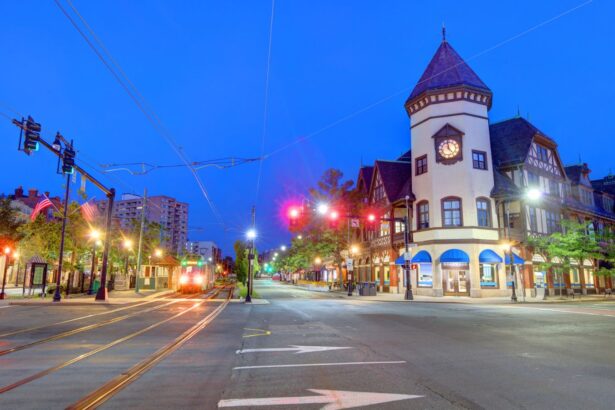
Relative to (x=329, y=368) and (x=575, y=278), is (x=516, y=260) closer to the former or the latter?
(x=575, y=278)

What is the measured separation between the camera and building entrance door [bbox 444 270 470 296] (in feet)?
117

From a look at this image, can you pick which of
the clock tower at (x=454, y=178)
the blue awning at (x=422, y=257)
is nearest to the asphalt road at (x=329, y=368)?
the clock tower at (x=454, y=178)

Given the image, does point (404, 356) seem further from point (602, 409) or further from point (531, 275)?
point (531, 275)

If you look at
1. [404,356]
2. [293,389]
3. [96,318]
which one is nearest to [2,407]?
[293,389]

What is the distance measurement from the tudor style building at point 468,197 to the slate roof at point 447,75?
0.10 m

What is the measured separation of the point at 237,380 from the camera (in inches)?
269

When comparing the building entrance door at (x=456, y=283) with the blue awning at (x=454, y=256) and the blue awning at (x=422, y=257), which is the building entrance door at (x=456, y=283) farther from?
the blue awning at (x=422, y=257)

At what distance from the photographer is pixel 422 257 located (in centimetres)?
3681

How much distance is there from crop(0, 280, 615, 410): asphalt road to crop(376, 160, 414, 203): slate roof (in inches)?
1143

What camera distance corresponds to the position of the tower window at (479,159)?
1465 inches

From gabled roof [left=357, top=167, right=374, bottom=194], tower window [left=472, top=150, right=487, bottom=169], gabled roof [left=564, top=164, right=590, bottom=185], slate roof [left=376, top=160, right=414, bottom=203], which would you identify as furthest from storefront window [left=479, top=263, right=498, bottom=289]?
gabled roof [left=564, top=164, right=590, bottom=185]

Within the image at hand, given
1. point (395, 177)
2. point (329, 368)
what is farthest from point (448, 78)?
point (329, 368)

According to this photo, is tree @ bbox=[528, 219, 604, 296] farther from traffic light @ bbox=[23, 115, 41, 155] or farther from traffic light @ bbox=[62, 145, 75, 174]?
traffic light @ bbox=[23, 115, 41, 155]

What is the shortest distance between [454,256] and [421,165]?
30.1 ft
